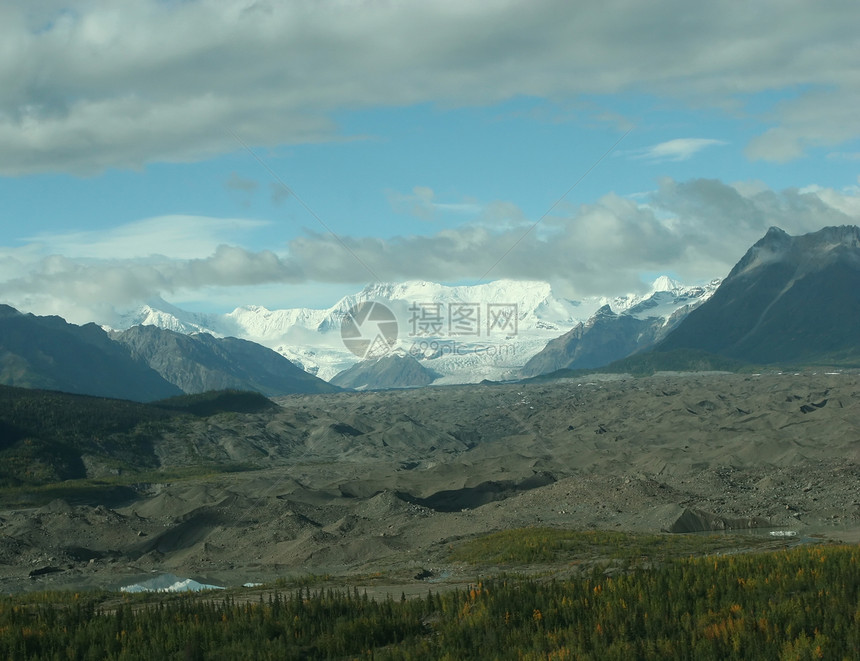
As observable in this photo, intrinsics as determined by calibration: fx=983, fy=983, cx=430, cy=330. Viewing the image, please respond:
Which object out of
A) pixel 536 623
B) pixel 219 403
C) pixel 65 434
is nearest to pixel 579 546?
pixel 536 623

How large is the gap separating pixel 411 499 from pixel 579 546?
27.7 meters

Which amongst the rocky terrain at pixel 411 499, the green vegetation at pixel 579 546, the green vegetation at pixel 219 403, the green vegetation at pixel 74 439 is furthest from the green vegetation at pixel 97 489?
the green vegetation at pixel 219 403

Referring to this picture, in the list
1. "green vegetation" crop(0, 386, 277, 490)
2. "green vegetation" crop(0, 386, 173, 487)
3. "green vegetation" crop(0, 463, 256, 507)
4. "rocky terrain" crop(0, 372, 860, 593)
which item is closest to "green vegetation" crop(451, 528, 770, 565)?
"rocky terrain" crop(0, 372, 860, 593)

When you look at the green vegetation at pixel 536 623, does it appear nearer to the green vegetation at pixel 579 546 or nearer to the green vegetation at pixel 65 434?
the green vegetation at pixel 579 546

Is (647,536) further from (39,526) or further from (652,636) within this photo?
(39,526)

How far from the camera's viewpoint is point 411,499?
6938cm

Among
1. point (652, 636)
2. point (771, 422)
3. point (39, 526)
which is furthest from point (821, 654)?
point (771, 422)

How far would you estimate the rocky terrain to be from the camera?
50844 millimetres

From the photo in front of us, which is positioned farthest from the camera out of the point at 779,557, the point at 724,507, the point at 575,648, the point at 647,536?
the point at 724,507

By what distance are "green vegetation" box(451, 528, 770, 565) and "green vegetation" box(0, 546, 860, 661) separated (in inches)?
413

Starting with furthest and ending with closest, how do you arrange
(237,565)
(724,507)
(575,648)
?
(724,507)
(237,565)
(575,648)

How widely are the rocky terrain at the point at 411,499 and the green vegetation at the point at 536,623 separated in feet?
39.7

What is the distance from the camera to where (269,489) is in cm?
8438

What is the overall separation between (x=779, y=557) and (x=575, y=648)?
40.2ft
